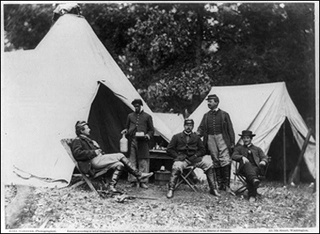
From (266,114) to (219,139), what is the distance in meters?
1.28

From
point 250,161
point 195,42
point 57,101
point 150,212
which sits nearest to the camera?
point 150,212

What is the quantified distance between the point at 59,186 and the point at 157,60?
11.7ft

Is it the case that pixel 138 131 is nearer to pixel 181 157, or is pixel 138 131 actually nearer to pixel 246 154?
pixel 181 157

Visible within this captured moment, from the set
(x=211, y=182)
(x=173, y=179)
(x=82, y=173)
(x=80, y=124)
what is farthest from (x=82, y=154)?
(x=211, y=182)

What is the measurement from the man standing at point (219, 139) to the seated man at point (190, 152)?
0.26m

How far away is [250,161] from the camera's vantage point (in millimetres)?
6730

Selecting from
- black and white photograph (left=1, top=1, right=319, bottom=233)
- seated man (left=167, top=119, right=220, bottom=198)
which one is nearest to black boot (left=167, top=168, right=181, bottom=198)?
black and white photograph (left=1, top=1, right=319, bottom=233)

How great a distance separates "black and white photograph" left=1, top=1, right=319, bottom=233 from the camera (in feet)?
20.6

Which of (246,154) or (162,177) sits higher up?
(246,154)

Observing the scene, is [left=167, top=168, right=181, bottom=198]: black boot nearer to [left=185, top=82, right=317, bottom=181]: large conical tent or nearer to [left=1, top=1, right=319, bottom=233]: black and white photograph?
[left=1, top=1, right=319, bottom=233]: black and white photograph

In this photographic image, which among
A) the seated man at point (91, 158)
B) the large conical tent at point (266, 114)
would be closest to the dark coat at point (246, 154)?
the large conical tent at point (266, 114)

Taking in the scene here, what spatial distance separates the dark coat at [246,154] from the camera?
264 inches

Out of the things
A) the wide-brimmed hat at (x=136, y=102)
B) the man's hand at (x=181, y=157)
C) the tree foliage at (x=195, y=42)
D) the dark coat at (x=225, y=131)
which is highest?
the tree foliage at (x=195, y=42)

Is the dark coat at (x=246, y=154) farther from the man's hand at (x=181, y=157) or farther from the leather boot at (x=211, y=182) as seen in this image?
the man's hand at (x=181, y=157)
